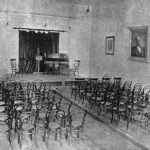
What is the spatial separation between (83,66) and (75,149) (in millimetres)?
11226

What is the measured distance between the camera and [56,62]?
51.1 ft

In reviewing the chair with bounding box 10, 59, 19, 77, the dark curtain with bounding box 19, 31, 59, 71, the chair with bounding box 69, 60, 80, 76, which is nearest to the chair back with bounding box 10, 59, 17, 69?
the chair with bounding box 10, 59, 19, 77

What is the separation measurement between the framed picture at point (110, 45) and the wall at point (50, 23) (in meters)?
2.29

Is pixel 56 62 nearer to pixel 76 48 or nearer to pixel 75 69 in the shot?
pixel 75 69

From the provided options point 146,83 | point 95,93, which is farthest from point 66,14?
point 95,93

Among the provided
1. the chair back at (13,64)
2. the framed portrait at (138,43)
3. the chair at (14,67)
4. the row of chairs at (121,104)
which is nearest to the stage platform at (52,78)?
the chair at (14,67)

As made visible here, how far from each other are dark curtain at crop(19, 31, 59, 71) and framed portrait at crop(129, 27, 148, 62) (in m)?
5.32

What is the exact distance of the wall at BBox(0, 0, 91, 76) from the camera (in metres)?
15.4

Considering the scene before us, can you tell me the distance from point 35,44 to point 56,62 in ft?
5.99

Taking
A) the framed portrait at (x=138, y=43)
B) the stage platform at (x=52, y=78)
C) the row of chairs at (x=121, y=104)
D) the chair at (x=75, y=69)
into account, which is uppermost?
the framed portrait at (x=138, y=43)

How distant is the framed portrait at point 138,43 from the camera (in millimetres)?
12047

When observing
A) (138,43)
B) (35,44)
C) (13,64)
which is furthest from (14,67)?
(138,43)

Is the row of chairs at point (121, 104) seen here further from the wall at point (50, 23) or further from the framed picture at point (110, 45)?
the wall at point (50, 23)

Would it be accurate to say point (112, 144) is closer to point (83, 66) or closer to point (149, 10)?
point (149, 10)
